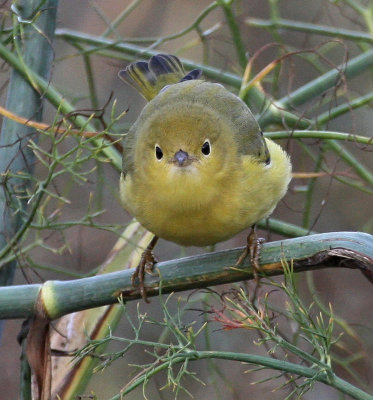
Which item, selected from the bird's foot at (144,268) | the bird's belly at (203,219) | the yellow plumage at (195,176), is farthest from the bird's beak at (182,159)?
the bird's foot at (144,268)

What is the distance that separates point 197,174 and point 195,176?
0.01m

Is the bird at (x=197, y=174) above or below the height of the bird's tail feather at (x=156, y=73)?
below

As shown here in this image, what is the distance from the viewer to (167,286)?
206cm

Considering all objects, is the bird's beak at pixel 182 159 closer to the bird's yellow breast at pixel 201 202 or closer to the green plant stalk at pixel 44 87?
the bird's yellow breast at pixel 201 202

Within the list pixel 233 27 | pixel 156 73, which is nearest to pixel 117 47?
pixel 156 73

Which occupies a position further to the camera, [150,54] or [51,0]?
[150,54]

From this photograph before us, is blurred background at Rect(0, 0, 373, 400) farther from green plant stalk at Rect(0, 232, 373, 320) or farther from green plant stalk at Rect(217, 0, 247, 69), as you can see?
green plant stalk at Rect(0, 232, 373, 320)

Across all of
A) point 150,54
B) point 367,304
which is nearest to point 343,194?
point 367,304

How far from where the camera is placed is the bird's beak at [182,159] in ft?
8.09

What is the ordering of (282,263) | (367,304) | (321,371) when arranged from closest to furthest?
(321,371) < (282,263) < (367,304)

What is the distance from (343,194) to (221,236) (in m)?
3.16

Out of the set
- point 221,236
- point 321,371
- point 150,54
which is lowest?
point 321,371

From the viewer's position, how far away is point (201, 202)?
2498 mm

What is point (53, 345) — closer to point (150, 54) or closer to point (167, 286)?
point (167, 286)
